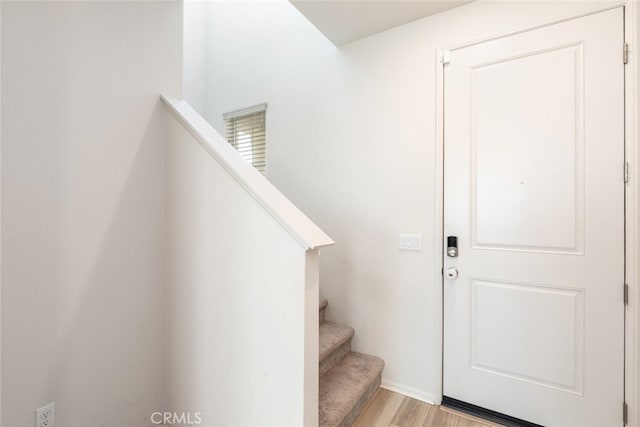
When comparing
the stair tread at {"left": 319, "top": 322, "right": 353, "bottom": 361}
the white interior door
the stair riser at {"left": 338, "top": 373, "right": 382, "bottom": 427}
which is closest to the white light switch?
the white interior door

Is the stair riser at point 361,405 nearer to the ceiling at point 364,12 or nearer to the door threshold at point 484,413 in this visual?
the door threshold at point 484,413

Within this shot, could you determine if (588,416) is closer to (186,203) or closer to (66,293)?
(186,203)

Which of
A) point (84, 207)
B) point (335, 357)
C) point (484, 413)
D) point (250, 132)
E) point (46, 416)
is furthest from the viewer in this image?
point (250, 132)

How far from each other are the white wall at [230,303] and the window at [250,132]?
1290mm

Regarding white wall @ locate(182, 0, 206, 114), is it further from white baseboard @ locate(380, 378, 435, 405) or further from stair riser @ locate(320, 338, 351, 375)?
white baseboard @ locate(380, 378, 435, 405)

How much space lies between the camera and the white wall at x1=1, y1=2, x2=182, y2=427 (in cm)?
115

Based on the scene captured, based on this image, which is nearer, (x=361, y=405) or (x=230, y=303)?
(x=230, y=303)

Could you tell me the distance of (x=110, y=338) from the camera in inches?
57.0

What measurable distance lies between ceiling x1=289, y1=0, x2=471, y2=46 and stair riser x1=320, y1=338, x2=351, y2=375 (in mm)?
2280

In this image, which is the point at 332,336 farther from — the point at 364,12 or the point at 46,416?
the point at 364,12

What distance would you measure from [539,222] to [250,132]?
2595mm

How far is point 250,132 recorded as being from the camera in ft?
9.91

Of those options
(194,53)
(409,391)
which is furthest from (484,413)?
(194,53)

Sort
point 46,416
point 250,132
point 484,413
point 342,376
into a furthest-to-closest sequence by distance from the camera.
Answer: point 250,132, point 342,376, point 484,413, point 46,416
